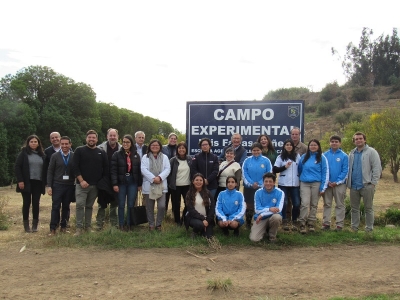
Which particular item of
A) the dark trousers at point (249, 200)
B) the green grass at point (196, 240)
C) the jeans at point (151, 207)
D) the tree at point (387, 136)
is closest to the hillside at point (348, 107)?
the tree at point (387, 136)

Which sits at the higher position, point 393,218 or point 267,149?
point 267,149

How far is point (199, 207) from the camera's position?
23.5 ft

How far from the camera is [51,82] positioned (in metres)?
32.7

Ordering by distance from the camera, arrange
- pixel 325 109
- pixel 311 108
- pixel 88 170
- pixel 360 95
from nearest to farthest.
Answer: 1. pixel 88 170
2. pixel 325 109
3. pixel 360 95
4. pixel 311 108

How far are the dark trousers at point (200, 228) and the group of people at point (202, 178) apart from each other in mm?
71

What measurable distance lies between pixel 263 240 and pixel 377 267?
1859mm

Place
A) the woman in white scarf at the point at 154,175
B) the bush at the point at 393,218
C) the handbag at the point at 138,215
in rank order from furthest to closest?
1. the bush at the point at 393,218
2. the handbag at the point at 138,215
3. the woman in white scarf at the point at 154,175

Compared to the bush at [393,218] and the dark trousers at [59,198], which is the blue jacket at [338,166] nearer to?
the bush at [393,218]

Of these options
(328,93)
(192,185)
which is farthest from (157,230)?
Answer: (328,93)

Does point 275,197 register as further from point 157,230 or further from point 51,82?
point 51,82

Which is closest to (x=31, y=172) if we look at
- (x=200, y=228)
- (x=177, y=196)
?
(x=177, y=196)

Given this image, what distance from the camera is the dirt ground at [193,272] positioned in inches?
190

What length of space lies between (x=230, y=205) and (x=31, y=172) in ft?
12.5

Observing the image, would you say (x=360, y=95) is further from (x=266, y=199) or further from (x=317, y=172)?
(x=266, y=199)
